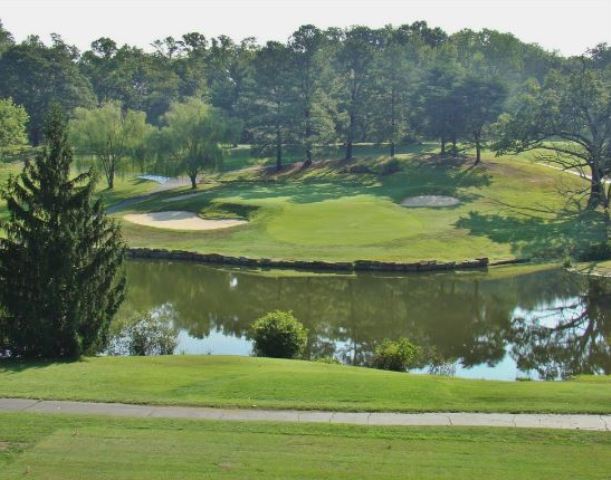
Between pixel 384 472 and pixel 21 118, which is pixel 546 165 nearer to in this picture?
pixel 21 118

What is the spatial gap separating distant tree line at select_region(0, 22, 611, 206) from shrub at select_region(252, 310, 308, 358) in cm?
3796

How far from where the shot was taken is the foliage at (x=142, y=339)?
26.4 m

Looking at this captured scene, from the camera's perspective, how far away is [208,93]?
98.5 metres

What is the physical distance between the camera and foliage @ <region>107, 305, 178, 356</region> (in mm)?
26422

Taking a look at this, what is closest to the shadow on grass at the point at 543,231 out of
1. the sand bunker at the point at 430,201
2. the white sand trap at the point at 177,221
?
the sand bunker at the point at 430,201

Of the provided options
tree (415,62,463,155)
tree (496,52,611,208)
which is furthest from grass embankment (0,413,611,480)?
tree (415,62,463,155)

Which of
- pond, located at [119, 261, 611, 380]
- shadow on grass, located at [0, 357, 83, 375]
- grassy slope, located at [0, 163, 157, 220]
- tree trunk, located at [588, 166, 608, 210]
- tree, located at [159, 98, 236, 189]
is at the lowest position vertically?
pond, located at [119, 261, 611, 380]

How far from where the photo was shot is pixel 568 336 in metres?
30.2

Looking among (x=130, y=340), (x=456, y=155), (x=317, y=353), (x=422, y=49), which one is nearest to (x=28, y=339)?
(x=130, y=340)

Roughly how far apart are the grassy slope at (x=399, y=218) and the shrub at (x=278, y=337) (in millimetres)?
19561

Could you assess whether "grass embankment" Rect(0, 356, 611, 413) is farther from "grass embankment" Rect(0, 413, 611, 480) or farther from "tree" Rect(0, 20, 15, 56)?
"tree" Rect(0, 20, 15, 56)

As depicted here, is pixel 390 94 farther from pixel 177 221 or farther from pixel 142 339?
pixel 142 339

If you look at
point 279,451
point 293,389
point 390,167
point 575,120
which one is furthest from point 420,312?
point 390,167

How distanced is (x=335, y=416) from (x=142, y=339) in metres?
12.6
